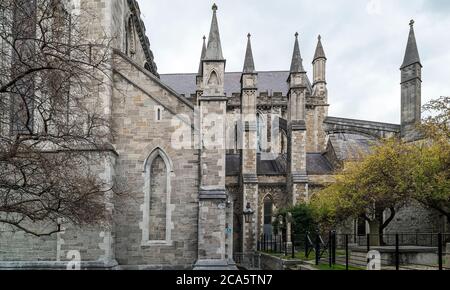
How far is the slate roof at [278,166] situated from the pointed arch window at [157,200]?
16.6m

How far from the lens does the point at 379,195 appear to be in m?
20.4

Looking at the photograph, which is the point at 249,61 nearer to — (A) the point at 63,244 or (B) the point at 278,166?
(B) the point at 278,166

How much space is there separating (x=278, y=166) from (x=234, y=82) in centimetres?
1375

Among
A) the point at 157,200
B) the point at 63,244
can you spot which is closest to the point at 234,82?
the point at 157,200

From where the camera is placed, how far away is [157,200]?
15.1 metres

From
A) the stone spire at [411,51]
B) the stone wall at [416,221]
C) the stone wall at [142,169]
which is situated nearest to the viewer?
the stone wall at [142,169]

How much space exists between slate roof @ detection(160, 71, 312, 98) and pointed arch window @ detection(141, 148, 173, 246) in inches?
1015

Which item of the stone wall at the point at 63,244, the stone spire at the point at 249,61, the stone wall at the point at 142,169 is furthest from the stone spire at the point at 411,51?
the stone wall at the point at 63,244

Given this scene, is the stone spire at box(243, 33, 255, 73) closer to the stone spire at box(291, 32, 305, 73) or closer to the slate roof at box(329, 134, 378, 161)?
the stone spire at box(291, 32, 305, 73)

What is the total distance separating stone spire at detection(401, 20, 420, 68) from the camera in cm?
3453

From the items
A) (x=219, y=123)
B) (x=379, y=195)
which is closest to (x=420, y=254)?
(x=379, y=195)

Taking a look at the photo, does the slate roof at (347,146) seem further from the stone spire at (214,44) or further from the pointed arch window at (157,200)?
the pointed arch window at (157,200)

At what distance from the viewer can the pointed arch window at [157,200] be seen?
14883 millimetres
